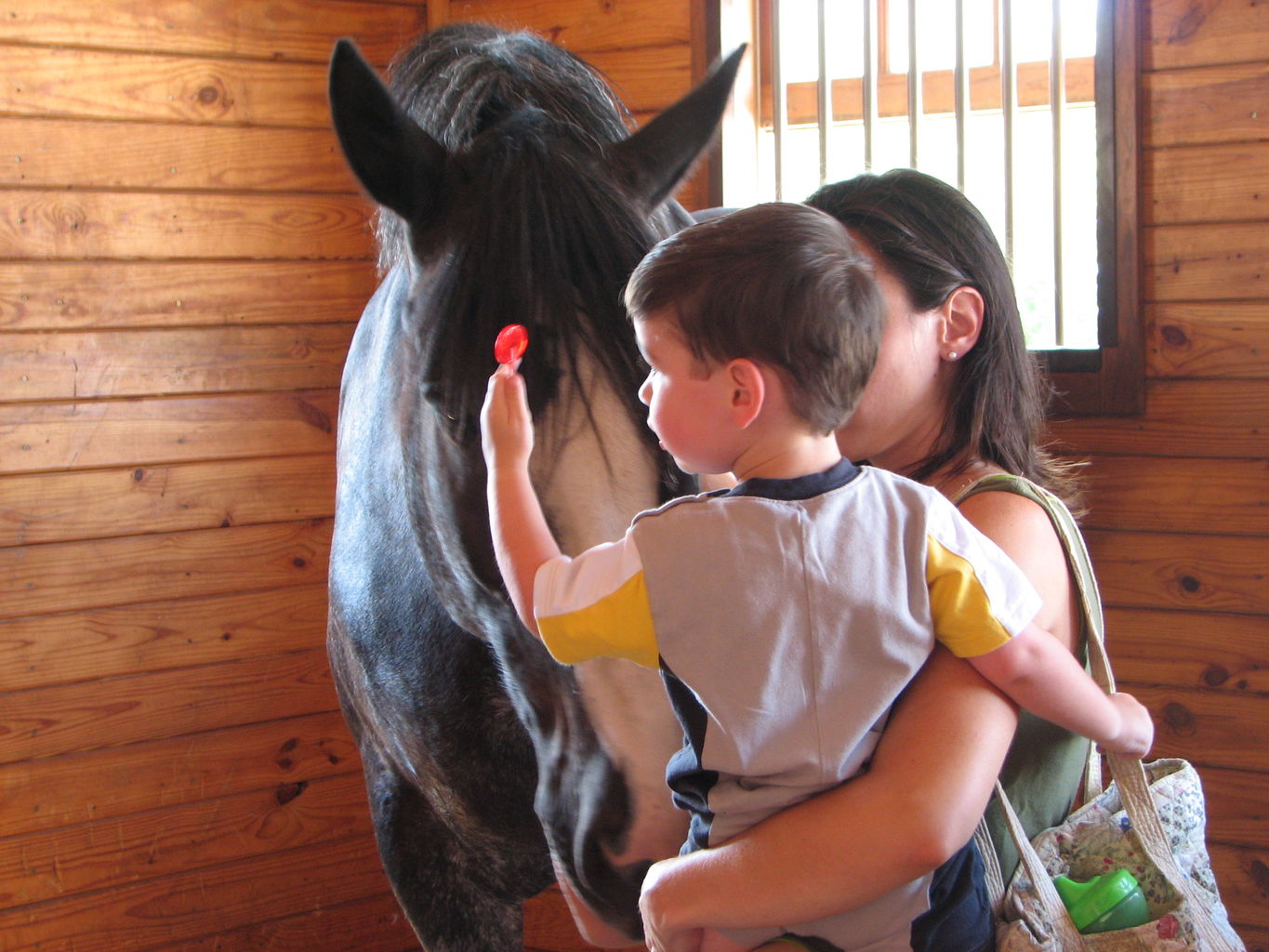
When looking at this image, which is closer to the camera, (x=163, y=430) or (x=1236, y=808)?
(x=1236, y=808)

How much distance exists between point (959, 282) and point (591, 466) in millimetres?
334

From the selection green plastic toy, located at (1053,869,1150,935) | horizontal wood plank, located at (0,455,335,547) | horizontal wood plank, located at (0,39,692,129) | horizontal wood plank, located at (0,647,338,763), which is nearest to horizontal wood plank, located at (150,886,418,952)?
horizontal wood plank, located at (0,647,338,763)

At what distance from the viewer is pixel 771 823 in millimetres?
684

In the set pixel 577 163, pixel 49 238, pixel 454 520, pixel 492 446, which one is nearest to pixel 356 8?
pixel 49 238

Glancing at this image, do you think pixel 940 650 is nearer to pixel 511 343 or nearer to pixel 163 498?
pixel 511 343

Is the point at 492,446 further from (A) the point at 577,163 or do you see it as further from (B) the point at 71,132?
(B) the point at 71,132

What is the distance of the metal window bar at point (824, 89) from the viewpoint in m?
2.08

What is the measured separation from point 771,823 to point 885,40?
83.3 inches

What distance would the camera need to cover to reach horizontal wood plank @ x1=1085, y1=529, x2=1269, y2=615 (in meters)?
1.78

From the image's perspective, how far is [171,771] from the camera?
2.12m

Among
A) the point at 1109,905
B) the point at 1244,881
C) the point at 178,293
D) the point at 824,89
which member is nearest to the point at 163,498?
the point at 178,293

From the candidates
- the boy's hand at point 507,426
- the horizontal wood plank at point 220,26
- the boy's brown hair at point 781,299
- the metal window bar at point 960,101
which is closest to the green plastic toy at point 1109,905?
the boy's brown hair at point 781,299

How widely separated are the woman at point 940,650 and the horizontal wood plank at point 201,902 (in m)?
1.78

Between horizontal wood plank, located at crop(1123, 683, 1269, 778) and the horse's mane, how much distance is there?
139 centimetres
